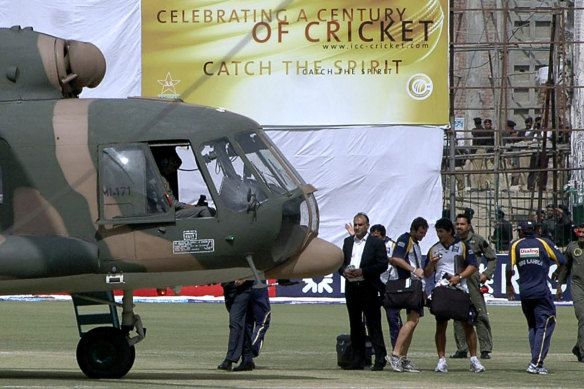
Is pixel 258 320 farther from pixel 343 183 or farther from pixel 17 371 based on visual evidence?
pixel 343 183

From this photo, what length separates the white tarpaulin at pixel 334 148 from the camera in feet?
122

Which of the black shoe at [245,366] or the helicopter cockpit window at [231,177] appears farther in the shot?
the black shoe at [245,366]

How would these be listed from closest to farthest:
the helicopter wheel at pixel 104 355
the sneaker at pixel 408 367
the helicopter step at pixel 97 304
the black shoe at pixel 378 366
Answer: the helicopter wheel at pixel 104 355 < the helicopter step at pixel 97 304 < the sneaker at pixel 408 367 < the black shoe at pixel 378 366

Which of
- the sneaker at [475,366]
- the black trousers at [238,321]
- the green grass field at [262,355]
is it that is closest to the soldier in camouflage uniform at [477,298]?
the green grass field at [262,355]

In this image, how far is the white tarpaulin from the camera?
37125mm

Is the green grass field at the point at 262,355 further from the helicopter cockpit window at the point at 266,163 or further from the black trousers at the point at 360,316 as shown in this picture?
the helicopter cockpit window at the point at 266,163

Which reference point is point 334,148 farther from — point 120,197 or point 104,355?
point 120,197

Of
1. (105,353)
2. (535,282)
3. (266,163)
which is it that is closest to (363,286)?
(535,282)

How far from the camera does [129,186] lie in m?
14.5

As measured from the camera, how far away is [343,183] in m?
37.6

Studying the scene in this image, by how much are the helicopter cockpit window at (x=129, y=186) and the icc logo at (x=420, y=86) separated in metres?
23.0

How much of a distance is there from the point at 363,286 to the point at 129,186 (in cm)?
391

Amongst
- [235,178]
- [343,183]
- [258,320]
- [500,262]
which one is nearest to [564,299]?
[500,262]

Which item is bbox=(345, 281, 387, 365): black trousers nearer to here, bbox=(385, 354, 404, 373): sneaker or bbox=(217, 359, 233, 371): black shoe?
bbox=(385, 354, 404, 373): sneaker
